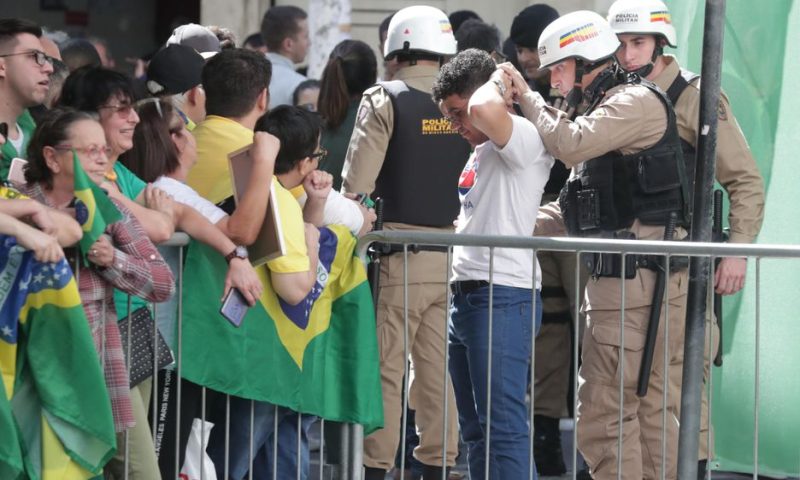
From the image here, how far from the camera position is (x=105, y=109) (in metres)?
5.18

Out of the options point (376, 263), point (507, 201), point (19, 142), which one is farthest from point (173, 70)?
point (507, 201)

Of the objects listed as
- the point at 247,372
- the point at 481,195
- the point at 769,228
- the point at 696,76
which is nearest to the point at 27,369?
the point at 247,372

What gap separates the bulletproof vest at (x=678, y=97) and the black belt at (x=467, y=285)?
3.12 feet

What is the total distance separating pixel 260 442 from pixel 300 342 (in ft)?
1.19

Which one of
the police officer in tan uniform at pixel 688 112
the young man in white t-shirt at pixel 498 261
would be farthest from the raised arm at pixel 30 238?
the police officer in tan uniform at pixel 688 112

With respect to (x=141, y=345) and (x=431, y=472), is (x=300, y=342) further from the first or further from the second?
(x=431, y=472)

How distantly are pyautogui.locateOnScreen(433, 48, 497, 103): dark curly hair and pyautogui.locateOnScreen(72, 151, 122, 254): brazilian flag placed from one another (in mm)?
1515

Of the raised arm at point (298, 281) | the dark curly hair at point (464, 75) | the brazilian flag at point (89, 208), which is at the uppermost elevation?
the dark curly hair at point (464, 75)

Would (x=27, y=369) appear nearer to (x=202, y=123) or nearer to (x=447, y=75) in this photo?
(x=202, y=123)

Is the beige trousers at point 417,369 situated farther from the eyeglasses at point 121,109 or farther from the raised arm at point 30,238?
the raised arm at point 30,238

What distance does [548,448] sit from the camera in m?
7.42

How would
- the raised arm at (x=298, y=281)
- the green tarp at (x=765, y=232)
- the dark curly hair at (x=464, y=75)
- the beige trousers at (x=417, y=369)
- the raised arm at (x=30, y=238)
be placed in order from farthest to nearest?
the green tarp at (x=765, y=232) < the beige trousers at (x=417, y=369) < the dark curly hair at (x=464, y=75) < the raised arm at (x=298, y=281) < the raised arm at (x=30, y=238)

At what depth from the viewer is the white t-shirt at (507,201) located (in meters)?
5.64

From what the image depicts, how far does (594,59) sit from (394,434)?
5.78 ft
